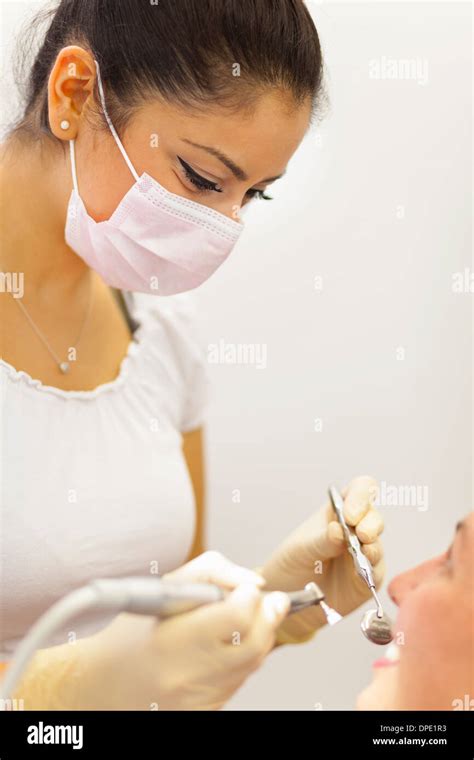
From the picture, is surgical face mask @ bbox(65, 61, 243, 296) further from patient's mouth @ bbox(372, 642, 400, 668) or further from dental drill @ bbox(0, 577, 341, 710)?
patient's mouth @ bbox(372, 642, 400, 668)

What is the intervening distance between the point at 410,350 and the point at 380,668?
45 cm

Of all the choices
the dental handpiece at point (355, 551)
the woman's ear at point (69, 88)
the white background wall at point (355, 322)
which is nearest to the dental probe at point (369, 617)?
the dental handpiece at point (355, 551)

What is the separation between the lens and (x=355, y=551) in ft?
2.85

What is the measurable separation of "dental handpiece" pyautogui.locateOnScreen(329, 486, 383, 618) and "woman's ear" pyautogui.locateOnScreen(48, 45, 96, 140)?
1.72ft

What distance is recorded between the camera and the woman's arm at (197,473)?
3.82 feet

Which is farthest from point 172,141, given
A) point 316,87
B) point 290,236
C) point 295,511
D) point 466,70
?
point 295,511

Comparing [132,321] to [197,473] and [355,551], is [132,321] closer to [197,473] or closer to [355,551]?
[197,473]

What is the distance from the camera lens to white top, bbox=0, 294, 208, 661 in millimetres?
897

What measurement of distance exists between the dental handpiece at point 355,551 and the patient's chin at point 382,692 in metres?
0.07

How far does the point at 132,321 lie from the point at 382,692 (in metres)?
0.58
